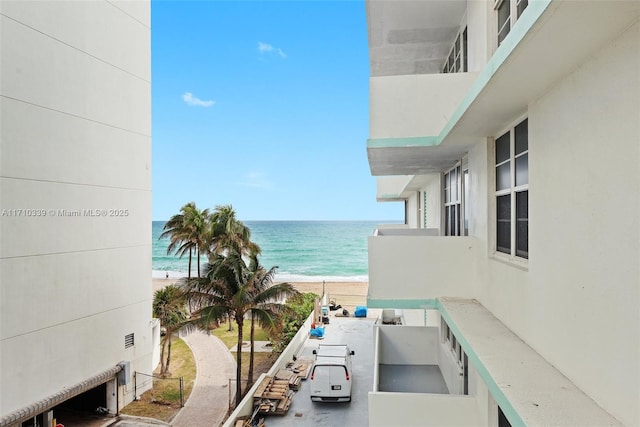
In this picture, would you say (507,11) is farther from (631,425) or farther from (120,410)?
(120,410)

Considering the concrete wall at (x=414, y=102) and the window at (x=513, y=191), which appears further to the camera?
the concrete wall at (x=414, y=102)

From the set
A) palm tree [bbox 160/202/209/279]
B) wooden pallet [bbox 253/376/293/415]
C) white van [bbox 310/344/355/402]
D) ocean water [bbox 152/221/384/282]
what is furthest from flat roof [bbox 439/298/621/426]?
ocean water [bbox 152/221/384/282]

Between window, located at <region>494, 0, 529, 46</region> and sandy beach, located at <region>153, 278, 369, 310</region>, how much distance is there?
1342 inches

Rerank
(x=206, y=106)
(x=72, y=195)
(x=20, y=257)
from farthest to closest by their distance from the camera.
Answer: (x=206, y=106)
(x=72, y=195)
(x=20, y=257)

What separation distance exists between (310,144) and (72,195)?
145m

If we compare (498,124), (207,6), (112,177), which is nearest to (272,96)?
(207,6)

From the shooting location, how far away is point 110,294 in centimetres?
1398

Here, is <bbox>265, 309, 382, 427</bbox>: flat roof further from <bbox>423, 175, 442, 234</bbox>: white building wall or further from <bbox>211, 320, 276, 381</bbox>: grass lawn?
<bbox>423, 175, 442, 234</bbox>: white building wall

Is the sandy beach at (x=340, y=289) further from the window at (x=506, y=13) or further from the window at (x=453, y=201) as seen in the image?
the window at (x=506, y=13)

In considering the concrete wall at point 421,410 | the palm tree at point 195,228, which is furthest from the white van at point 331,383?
the palm tree at point 195,228

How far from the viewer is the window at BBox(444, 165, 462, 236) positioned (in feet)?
27.9

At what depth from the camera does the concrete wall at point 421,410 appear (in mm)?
6055

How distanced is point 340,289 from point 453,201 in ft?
136

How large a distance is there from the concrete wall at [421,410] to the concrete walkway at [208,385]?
31.6ft
